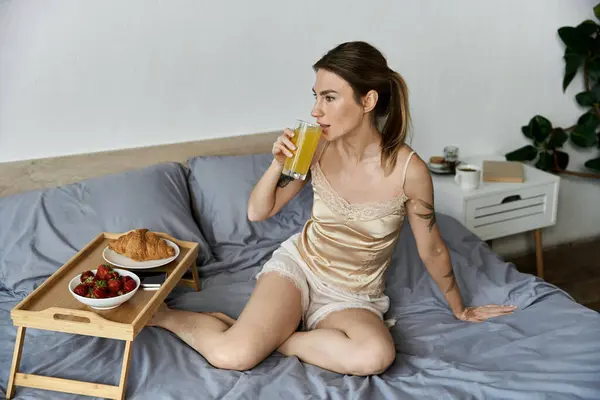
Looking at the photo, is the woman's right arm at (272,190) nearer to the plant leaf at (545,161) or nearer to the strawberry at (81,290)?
the strawberry at (81,290)

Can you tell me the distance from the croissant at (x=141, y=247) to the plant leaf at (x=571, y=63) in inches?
85.5

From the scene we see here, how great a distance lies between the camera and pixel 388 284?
2.05m

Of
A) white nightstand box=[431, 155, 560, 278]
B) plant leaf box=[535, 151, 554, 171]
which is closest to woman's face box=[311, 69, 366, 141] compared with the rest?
white nightstand box=[431, 155, 560, 278]

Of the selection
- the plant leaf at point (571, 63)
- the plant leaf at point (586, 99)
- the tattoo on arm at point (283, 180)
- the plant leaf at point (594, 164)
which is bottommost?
the plant leaf at point (594, 164)

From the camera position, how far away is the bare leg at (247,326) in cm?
157

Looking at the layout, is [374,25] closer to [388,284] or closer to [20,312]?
[388,284]

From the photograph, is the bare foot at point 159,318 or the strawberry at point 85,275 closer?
the strawberry at point 85,275

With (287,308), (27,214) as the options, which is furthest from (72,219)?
(287,308)

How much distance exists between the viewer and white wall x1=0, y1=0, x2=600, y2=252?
89.0 inches

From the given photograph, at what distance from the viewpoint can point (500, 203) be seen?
8.89 ft

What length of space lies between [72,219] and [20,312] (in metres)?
0.61

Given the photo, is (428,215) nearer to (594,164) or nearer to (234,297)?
(234,297)

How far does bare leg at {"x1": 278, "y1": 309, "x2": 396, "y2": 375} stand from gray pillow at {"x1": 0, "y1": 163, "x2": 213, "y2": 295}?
59 centimetres

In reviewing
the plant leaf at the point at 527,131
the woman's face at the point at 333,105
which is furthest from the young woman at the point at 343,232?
the plant leaf at the point at 527,131
